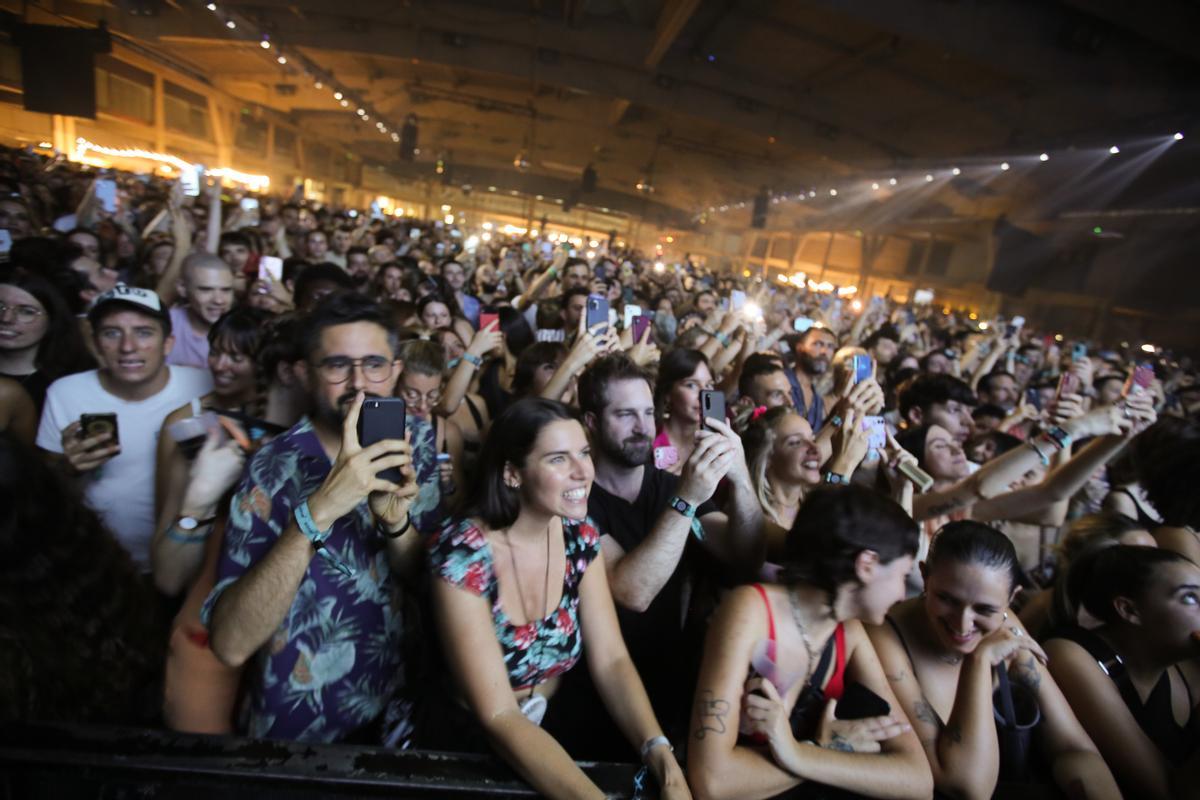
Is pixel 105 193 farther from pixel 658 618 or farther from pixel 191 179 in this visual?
pixel 658 618

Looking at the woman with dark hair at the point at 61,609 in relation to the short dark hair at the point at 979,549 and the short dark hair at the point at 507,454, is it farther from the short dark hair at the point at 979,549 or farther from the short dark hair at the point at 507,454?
the short dark hair at the point at 979,549

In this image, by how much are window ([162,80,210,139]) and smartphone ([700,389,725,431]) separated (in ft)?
71.6

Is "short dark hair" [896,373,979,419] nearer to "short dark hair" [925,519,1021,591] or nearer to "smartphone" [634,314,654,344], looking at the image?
"smartphone" [634,314,654,344]

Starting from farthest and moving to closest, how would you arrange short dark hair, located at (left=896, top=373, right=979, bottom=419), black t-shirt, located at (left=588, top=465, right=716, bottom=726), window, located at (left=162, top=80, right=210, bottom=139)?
window, located at (left=162, top=80, right=210, bottom=139) < short dark hair, located at (left=896, top=373, right=979, bottom=419) < black t-shirt, located at (left=588, top=465, right=716, bottom=726)

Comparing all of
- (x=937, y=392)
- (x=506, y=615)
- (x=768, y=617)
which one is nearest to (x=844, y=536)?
(x=768, y=617)

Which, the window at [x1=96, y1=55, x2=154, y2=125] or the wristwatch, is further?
the window at [x1=96, y1=55, x2=154, y2=125]

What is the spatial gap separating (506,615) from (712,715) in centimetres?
54

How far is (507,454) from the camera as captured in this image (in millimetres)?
1584

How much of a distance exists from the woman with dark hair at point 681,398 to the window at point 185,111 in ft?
69.4

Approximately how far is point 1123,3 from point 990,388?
5.79 m

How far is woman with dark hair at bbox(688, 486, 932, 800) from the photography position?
4.29 ft

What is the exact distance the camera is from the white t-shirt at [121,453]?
197 centimetres

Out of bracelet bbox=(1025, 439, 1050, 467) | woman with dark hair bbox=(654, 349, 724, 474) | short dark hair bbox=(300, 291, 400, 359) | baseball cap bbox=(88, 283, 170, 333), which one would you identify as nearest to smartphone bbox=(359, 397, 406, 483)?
short dark hair bbox=(300, 291, 400, 359)

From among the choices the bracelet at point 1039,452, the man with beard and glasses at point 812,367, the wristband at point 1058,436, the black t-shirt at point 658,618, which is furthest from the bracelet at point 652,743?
the man with beard and glasses at point 812,367
